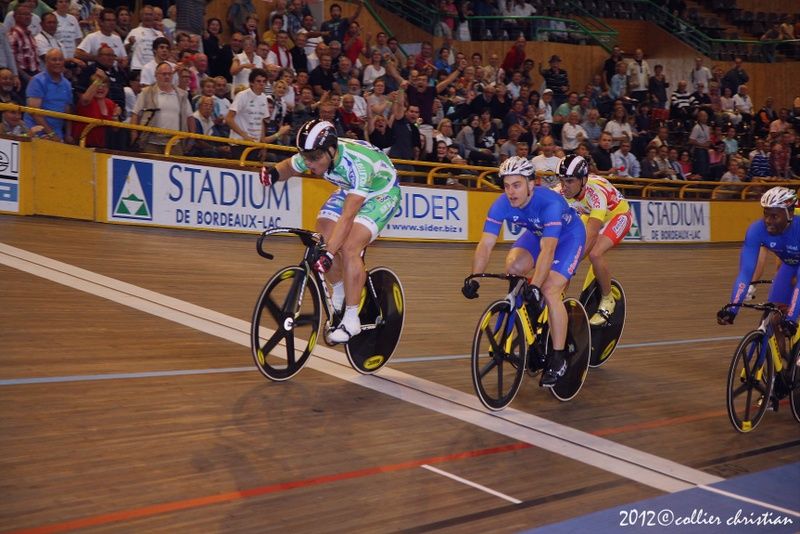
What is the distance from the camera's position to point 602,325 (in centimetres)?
707

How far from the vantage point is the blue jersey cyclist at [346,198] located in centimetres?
526

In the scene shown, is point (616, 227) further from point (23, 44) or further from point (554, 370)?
point (23, 44)

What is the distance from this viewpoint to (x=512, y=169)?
543cm

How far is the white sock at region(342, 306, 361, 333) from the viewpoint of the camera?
17.9ft

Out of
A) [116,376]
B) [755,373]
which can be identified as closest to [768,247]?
[755,373]

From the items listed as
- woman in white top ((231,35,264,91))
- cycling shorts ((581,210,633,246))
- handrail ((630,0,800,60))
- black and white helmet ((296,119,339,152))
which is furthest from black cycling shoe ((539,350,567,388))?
handrail ((630,0,800,60))

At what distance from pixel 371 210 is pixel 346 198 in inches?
10.0

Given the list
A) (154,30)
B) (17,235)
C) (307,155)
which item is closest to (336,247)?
(307,155)

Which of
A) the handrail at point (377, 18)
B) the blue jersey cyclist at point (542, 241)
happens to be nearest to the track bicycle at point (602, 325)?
the blue jersey cyclist at point (542, 241)

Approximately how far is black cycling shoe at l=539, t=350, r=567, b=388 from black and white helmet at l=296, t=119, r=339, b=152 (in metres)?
1.79

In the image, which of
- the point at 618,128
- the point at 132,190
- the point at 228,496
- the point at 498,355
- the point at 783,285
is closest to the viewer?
the point at 228,496

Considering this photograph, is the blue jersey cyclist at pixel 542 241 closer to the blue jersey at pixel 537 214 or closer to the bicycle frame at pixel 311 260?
the blue jersey at pixel 537 214

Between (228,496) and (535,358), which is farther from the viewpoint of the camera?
(535,358)

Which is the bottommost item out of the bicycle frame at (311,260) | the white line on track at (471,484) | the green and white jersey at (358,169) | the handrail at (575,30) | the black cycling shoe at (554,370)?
the white line on track at (471,484)
